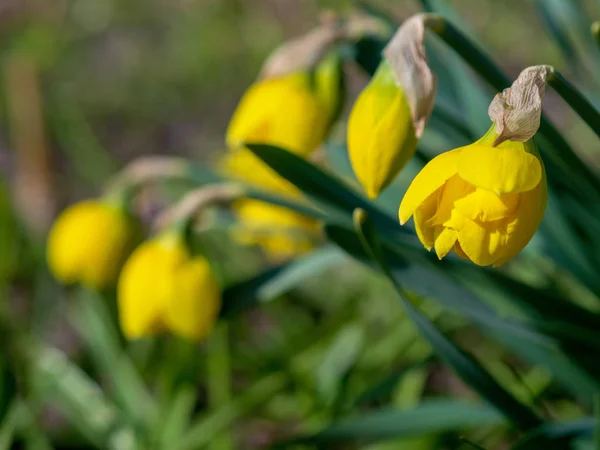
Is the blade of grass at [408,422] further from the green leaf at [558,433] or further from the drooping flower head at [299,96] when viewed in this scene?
the drooping flower head at [299,96]

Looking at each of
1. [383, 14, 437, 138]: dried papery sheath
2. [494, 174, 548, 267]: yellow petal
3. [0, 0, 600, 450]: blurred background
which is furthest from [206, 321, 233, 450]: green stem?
[494, 174, 548, 267]: yellow petal

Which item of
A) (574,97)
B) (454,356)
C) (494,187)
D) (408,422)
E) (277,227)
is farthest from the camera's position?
(277,227)

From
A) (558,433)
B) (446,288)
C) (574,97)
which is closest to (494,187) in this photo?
(574,97)

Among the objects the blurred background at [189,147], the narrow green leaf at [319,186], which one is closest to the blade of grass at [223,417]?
the blurred background at [189,147]

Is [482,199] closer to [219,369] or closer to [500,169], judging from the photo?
[500,169]

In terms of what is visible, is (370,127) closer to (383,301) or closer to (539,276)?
(539,276)
